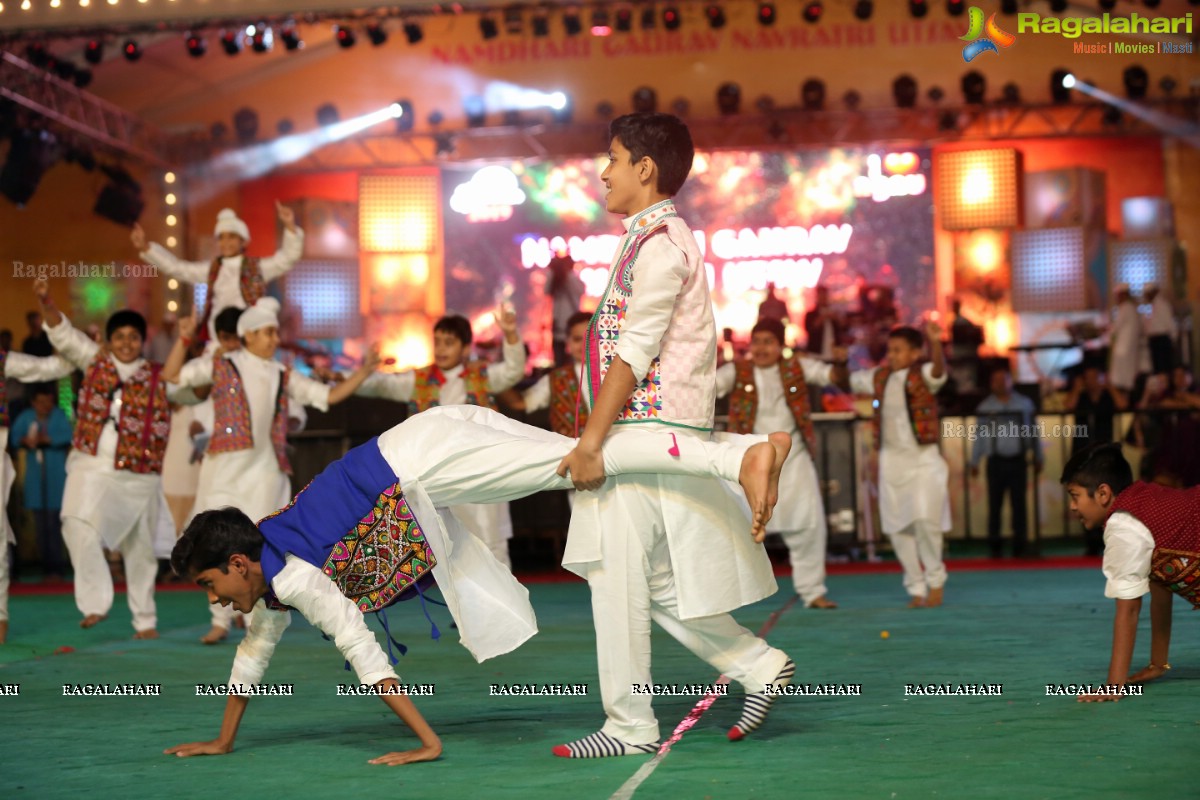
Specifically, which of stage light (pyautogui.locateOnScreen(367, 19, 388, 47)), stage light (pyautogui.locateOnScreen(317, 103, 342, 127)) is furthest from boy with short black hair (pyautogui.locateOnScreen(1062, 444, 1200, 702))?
stage light (pyautogui.locateOnScreen(317, 103, 342, 127))

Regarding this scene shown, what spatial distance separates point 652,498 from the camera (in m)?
3.77

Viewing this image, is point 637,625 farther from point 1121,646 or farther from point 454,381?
point 454,381

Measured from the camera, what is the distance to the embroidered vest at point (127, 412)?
22.6 ft

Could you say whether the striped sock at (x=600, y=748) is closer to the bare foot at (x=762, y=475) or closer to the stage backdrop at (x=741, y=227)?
the bare foot at (x=762, y=475)

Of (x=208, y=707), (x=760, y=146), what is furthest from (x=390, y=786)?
(x=760, y=146)

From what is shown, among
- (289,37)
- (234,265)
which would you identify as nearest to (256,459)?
(234,265)

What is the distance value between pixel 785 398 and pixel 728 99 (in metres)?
9.55

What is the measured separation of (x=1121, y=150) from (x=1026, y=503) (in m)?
7.93

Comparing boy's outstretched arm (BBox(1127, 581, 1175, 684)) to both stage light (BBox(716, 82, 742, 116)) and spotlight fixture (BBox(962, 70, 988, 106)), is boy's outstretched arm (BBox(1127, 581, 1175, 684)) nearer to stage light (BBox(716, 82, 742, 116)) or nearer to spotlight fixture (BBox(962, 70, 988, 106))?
spotlight fixture (BBox(962, 70, 988, 106))

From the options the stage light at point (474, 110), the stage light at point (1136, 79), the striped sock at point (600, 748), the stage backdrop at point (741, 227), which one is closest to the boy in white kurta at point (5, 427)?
the striped sock at point (600, 748)

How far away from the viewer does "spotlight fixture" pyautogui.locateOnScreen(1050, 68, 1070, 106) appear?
16.2 m

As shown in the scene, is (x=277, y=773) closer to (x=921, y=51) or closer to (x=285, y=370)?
(x=285, y=370)

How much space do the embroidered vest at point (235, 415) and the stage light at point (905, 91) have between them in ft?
36.7

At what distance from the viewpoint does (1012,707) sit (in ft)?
13.9
